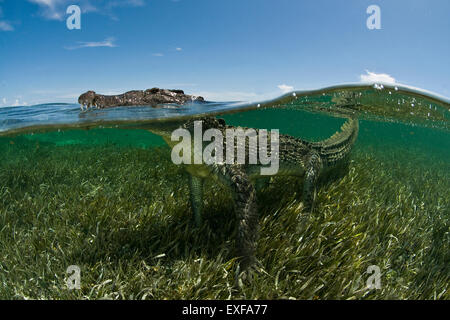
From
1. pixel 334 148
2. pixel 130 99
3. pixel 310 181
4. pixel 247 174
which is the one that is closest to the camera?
pixel 247 174

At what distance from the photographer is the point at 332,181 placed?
5.41 metres

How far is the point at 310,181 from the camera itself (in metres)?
4.28

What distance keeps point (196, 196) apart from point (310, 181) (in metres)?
1.78

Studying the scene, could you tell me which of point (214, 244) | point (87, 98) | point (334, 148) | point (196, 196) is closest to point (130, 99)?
point (87, 98)

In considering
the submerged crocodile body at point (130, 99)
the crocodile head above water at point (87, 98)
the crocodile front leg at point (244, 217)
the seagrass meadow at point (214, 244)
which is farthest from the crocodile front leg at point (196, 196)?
the crocodile head above water at point (87, 98)

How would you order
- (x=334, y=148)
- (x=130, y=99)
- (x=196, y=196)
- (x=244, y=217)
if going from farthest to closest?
(x=130, y=99) → (x=334, y=148) → (x=196, y=196) → (x=244, y=217)

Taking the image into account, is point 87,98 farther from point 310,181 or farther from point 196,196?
point 310,181

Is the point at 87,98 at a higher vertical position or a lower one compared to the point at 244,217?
higher

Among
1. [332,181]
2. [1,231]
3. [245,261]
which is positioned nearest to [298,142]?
[332,181]

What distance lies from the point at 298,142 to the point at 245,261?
225 cm
